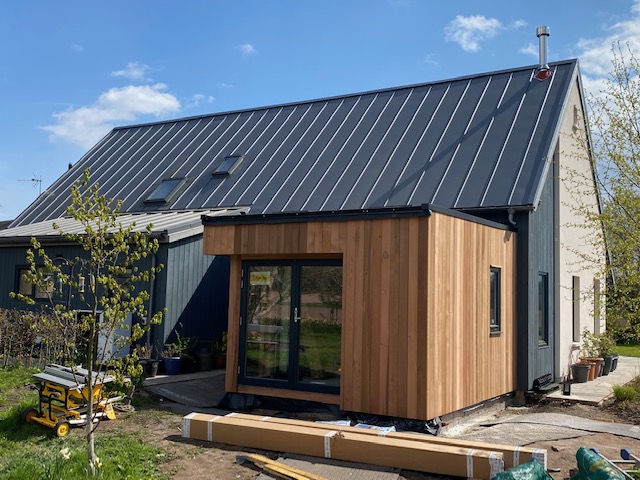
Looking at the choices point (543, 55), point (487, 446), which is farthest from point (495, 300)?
point (543, 55)

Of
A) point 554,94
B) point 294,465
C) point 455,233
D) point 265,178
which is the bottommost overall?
point 294,465

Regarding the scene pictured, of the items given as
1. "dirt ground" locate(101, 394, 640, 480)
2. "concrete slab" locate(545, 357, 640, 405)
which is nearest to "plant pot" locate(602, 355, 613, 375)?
"concrete slab" locate(545, 357, 640, 405)

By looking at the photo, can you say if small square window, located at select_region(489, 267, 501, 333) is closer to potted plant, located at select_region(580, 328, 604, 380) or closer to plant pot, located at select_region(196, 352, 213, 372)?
potted plant, located at select_region(580, 328, 604, 380)

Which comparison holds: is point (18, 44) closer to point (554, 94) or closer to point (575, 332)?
point (554, 94)

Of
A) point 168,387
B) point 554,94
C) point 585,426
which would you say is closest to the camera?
point 585,426

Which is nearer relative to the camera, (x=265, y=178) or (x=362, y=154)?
(x=362, y=154)

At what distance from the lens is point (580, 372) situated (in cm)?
1337

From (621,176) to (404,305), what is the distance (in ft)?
10.8

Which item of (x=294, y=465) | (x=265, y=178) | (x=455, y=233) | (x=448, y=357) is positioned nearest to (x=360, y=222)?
(x=455, y=233)

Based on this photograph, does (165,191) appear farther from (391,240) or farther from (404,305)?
(404,305)

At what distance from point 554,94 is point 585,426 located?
757 cm

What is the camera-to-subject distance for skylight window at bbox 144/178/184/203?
641 inches

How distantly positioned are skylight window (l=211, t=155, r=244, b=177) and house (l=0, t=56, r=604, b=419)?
11 centimetres

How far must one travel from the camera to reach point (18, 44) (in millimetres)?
12102
